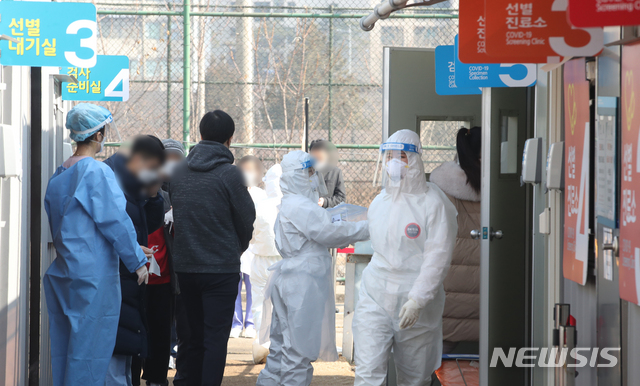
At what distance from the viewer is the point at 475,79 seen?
133 inches

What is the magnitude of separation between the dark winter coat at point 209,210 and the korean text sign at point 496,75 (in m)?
1.34

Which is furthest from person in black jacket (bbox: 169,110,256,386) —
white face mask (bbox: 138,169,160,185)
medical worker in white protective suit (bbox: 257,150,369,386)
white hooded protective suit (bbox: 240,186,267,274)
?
white hooded protective suit (bbox: 240,186,267,274)

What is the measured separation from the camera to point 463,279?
169 inches

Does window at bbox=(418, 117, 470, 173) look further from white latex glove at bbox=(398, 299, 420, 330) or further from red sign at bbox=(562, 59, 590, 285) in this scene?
red sign at bbox=(562, 59, 590, 285)

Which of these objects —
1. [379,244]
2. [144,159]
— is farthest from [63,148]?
[379,244]

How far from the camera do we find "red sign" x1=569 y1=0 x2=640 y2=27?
1527mm

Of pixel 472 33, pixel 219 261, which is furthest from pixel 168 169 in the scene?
pixel 472 33

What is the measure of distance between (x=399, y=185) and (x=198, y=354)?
5.02 feet

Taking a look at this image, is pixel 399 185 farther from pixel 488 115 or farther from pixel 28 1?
pixel 28 1

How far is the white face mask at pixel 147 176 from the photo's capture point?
3646 millimetres

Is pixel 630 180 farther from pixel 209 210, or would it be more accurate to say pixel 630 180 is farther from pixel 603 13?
pixel 209 210

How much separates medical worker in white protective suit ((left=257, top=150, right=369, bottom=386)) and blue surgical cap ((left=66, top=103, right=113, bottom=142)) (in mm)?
1181

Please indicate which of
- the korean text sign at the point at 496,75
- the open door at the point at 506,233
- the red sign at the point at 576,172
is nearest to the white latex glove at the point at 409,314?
the open door at the point at 506,233

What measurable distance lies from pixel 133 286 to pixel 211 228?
52 cm
